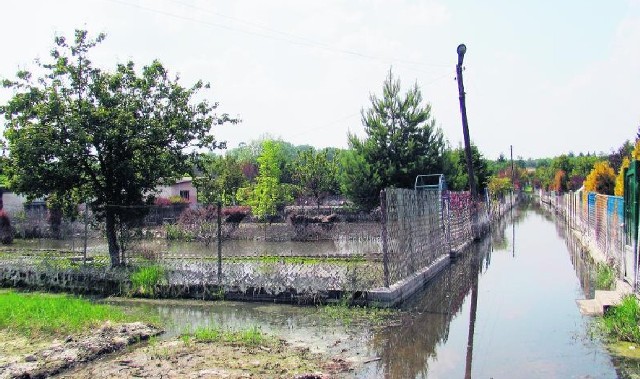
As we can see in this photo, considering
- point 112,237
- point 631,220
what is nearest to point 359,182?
point 112,237

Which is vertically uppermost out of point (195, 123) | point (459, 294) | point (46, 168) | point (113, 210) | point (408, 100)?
point (408, 100)

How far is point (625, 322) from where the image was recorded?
8.82m

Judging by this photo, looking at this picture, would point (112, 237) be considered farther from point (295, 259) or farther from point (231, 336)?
point (231, 336)

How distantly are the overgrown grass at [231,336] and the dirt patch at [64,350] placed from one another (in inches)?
35.5

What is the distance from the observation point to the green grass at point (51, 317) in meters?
9.97

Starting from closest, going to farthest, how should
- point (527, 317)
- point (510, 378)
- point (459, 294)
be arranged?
1. point (510, 378)
2. point (527, 317)
3. point (459, 294)

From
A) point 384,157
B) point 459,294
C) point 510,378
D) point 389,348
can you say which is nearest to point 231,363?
point 389,348

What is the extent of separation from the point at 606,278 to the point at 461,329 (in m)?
5.39

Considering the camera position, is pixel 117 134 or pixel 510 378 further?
pixel 117 134

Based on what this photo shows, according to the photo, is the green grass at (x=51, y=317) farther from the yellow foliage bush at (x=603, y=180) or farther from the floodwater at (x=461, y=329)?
the yellow foliage bush at (x=603, y=180)

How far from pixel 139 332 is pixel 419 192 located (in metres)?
8.84

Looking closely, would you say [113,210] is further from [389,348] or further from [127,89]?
[389,348]

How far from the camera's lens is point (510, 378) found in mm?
7453

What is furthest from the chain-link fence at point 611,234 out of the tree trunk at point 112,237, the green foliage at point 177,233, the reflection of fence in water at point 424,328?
the tree trunk at point 112,237
